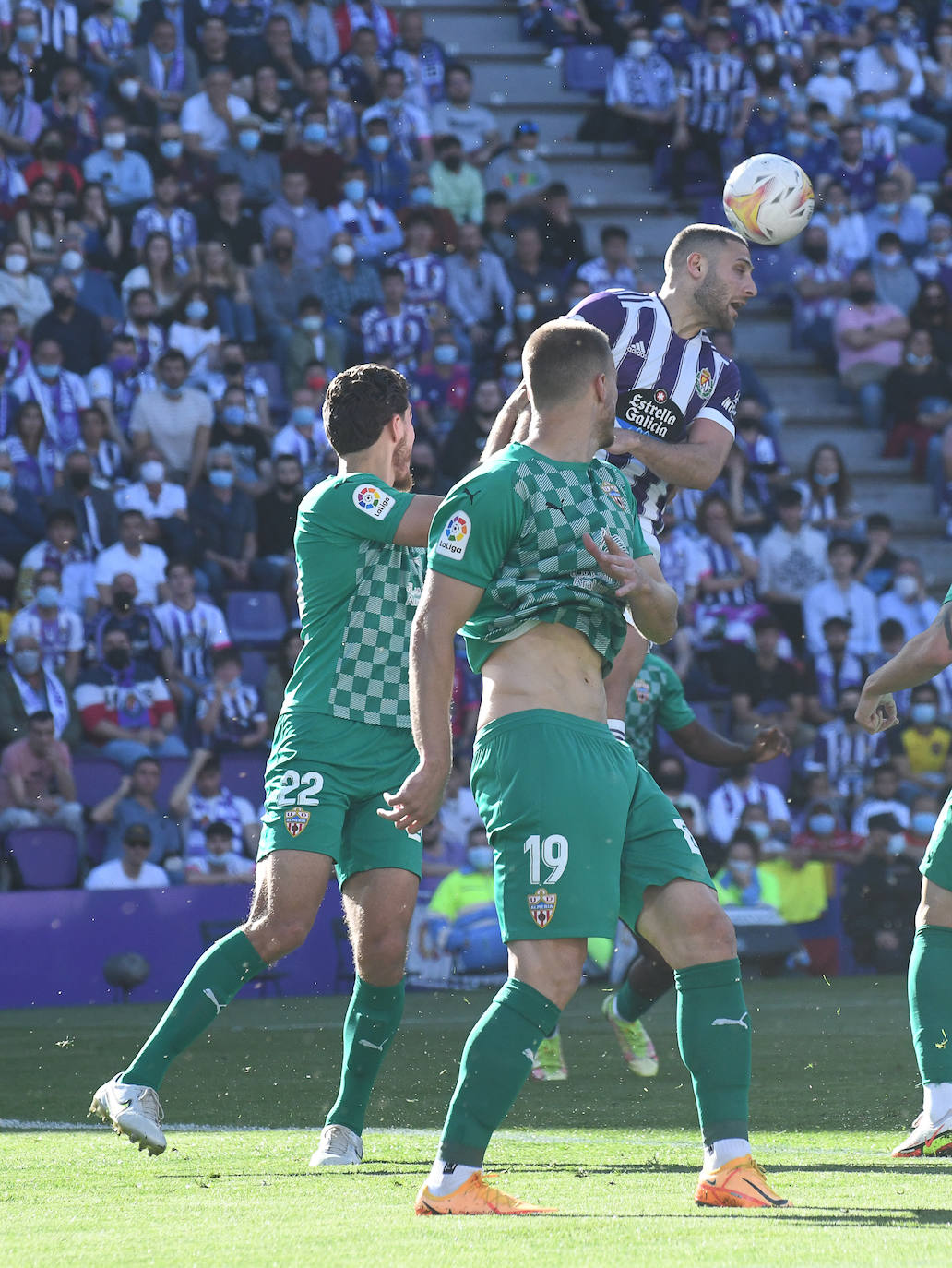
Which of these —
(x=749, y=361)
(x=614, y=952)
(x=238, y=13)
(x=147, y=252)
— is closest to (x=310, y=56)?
(x=238, y=13)

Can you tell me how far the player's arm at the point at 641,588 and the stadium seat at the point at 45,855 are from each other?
8.70 metres

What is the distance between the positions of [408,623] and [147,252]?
11.0m

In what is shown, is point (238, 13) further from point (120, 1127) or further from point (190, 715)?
point (120, 1127)

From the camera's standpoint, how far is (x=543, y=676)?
4.84m

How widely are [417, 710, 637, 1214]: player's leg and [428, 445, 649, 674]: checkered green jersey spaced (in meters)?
0.25

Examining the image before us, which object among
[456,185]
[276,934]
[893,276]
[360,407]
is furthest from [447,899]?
[893,276]

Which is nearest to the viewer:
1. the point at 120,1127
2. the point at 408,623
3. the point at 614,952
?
the point at 120,1127

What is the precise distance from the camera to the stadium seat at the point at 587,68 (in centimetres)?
2236

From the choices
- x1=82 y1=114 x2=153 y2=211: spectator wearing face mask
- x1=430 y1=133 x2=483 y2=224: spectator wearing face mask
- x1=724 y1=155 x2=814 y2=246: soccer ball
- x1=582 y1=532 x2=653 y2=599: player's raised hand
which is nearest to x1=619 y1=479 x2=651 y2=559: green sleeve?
x1=582 y1=532 x2=653 y2=599: player's raised hand

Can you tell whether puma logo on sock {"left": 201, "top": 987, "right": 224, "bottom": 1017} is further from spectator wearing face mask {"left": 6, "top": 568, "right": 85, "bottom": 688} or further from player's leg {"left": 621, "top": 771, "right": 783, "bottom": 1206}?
spectator wearing face mask {"left": 6, "top": 568, "right": 85, "bottom": 688}

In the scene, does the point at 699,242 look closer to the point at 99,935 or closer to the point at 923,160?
the point at 99,935

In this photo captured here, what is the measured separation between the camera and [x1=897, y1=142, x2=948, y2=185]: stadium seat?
22047mm

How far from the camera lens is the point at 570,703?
190 inches

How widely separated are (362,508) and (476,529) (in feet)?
3.89
